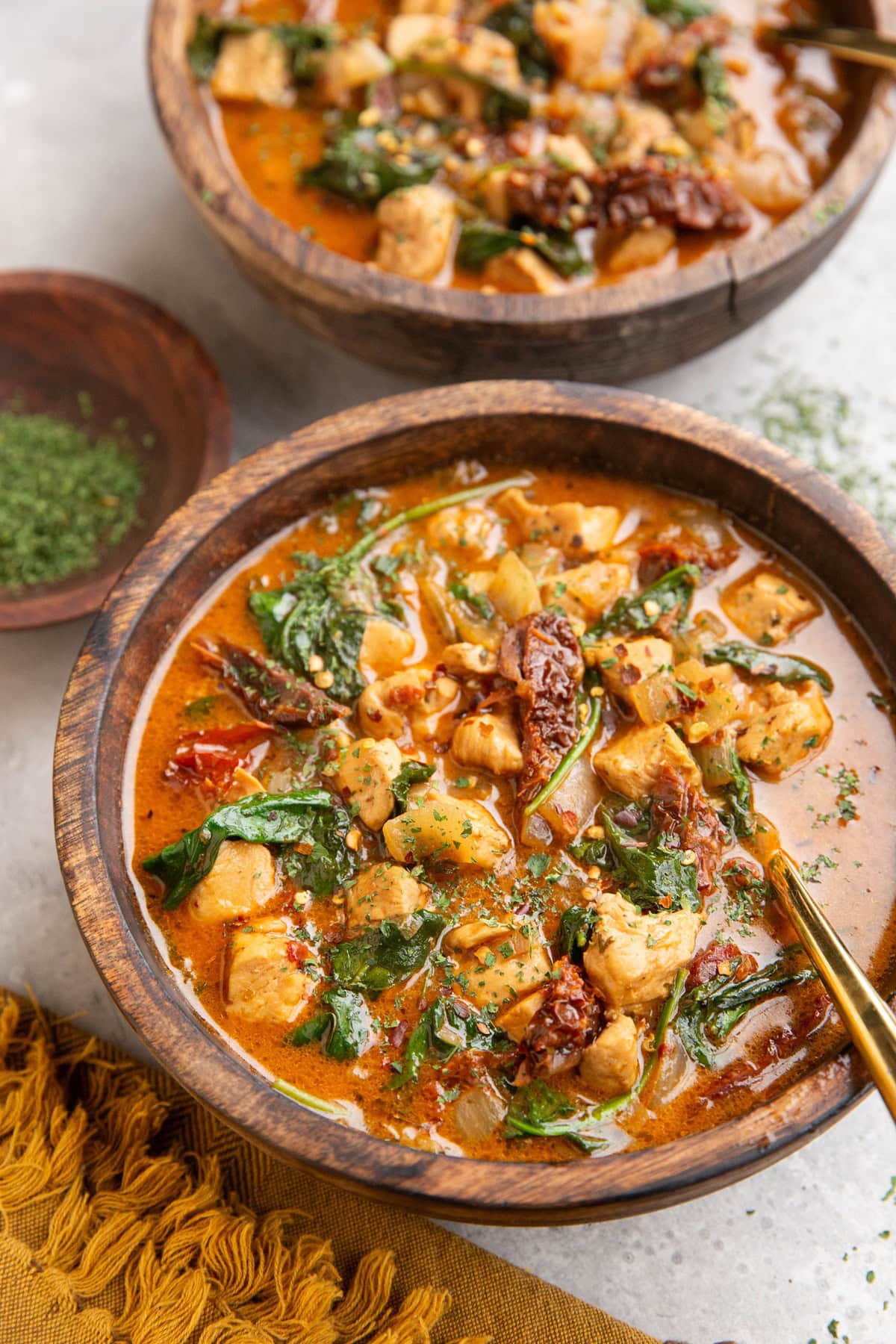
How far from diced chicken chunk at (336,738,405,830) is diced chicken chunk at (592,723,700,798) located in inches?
23.4

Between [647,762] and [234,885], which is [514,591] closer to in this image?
[647,762]

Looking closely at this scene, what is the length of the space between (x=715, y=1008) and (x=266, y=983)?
114cm

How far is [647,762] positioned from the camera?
3.40 metres

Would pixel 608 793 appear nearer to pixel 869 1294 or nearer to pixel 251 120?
pixel 869 1294

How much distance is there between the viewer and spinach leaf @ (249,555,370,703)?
367 centimetres

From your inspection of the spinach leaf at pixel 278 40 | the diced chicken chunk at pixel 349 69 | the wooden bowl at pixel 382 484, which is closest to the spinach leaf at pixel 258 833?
the wooden bowl at pixel 382 484

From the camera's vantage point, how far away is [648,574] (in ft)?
12.5

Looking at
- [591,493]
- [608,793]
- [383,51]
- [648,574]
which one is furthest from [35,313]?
[608,793]

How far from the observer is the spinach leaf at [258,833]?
3350 mm

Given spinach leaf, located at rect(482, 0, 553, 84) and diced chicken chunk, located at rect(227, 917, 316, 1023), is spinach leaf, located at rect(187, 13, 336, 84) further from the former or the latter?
diced chicken chunk, located at rect(227, 917, 316, 1023)

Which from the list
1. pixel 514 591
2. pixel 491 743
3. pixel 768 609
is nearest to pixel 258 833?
pixel 491 743

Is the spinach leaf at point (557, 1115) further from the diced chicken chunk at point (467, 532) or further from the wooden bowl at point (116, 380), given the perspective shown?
the wooden bowl at point (116, 380)

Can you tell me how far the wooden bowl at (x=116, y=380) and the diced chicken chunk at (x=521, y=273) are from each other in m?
1.07

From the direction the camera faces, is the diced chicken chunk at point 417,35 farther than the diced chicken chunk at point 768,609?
Yes
